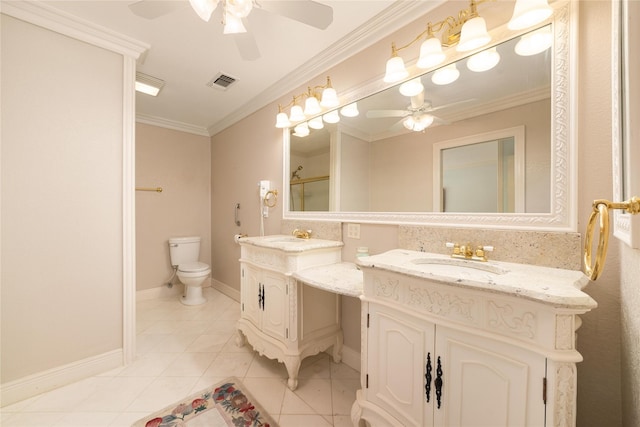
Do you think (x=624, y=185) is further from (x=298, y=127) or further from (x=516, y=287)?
(x=298, y=127)

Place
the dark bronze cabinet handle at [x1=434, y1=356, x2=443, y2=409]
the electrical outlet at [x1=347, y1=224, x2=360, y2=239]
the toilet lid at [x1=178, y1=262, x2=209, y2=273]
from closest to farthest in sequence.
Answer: the dark bronze cabinet handle at [x1=434, y1=356, x2=443, y2=409]
the electrical outlet at [x1=347, y1=224, x2=360, y2=239]
the toilet lid at [x1=178, y1=262, x2=209, y2=273]

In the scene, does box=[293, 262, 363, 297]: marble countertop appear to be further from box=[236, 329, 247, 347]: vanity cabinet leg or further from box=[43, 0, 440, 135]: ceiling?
box=[43, 0, 440, 135]: ceiling

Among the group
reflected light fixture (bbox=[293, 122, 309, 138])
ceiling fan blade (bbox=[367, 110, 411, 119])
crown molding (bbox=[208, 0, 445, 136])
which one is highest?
crown molding (bbox=[208, 0, 445, 136])

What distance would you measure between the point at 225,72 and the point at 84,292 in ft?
6.69

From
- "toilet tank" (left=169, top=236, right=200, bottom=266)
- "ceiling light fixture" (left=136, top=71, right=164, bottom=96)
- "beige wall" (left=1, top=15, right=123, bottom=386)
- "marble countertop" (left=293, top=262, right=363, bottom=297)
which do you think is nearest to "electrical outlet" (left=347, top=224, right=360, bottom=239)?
"marble countertop" (left=293, top=262, right=363, bottom=297)

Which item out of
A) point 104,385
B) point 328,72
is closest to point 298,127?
point 328,72

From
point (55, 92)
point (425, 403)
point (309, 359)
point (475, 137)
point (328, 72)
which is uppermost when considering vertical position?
point (328, 72)

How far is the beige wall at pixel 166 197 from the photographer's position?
3.09 m

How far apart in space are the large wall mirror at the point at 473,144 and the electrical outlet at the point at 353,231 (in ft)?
0.19

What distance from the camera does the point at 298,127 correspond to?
2193 millimetres

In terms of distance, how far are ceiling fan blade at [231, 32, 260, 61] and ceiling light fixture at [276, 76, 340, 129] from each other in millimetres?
542

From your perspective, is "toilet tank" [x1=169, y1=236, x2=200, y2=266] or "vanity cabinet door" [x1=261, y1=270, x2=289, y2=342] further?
"toilet tank" [x1=169, y1=236, x2=200, y2=266]

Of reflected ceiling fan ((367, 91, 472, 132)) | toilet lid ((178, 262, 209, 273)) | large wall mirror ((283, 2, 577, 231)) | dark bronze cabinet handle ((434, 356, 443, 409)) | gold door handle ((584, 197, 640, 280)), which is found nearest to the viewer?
gold door handle ((584, 197, 640, 280))

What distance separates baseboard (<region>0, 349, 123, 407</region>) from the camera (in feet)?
4.64
